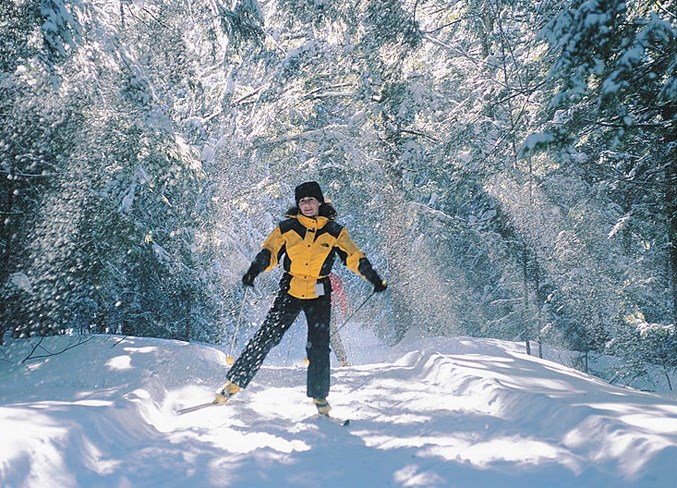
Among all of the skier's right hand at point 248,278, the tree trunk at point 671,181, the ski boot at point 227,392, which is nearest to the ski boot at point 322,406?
the ski boot at point 227,392

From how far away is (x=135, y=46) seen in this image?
8.60 m

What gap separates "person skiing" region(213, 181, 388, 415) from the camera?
4.86 m

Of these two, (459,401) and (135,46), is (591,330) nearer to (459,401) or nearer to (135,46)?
(459,401)

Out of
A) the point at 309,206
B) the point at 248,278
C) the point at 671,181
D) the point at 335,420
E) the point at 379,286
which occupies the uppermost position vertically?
the point at 671,181

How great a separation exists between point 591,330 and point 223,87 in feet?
43.4

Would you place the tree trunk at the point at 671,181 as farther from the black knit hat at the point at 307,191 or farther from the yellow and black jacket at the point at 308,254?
the black knit hat at the point at 307,191

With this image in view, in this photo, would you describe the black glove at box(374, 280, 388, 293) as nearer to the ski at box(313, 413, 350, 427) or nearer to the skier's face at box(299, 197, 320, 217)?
the skier's face at box(299, 197, 320, 217)

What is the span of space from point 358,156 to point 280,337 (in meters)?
8.46

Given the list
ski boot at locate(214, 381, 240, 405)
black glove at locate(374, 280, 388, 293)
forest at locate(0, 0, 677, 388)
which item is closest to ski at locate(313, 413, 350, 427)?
ski boot at locate(214, 381, 240, 405)

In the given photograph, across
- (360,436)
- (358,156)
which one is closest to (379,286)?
(360,436)

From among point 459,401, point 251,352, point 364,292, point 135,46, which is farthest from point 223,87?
point 459,401

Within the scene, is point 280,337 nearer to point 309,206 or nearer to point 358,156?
point 309,206

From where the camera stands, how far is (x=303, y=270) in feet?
16.3

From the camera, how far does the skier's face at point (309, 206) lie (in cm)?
500
